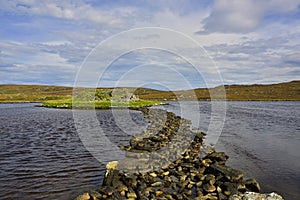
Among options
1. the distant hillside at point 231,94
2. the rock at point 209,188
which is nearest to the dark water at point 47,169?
the rock at point 209,188

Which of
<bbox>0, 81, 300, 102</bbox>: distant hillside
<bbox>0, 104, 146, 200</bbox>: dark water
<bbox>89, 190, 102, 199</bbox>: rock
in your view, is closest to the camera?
<bbox>89, 190, 102, 199</bbox>: rock

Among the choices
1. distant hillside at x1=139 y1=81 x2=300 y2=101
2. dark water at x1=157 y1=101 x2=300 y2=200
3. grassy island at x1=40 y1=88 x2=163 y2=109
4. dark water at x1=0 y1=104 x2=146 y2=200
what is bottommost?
dark water at x1=0 y1=104 x2=146 y2=200

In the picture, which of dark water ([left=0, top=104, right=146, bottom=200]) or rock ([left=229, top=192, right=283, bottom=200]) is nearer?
rock ([left=229, top=192, right=283, bottom=200])

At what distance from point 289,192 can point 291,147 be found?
9.40 meters

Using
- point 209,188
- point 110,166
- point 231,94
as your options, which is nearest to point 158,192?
point 209,188

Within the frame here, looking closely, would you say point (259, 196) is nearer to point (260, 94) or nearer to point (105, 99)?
point (105, 99)

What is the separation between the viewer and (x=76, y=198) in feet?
29.2

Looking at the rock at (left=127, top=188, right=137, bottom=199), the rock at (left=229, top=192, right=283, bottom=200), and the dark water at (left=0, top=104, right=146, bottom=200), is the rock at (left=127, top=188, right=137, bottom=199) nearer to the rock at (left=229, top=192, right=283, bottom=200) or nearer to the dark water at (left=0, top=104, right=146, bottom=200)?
the dark water at (left=0, top=104, right=146, bottom=200)

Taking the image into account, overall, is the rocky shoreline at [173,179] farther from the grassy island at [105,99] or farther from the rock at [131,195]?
the grassy island at [105,99]

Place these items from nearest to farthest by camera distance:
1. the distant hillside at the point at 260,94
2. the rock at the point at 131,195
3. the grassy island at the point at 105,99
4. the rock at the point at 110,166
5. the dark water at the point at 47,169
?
the rock at the point at 131,195 → the dark water at the point at 47,169 → the rock at the point at 110,166 → the grassy island at the point at 105,99 → the distant hillside at the point at 260,94

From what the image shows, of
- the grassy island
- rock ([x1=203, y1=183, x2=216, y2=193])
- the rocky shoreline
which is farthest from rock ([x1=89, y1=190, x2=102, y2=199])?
the grassy island

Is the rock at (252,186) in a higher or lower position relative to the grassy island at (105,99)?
lower

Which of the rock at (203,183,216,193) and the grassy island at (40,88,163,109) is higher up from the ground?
the grassy island at (40,88,163,109)

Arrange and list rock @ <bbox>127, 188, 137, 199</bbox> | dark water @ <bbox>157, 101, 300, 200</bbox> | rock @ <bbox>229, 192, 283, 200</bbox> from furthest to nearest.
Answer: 1. dark water @ <bbox>157, 101, 300, 200</bbox>
2. rock @ <bbox>127, 188, 137, 199</bbox>
3. rock @ <bbox>229, 192, 283, 200</bbox>
